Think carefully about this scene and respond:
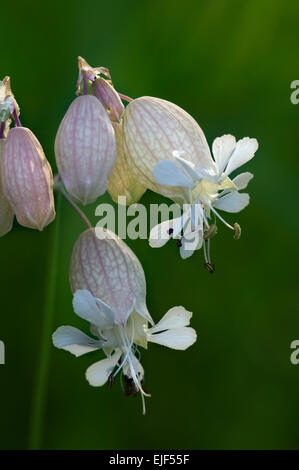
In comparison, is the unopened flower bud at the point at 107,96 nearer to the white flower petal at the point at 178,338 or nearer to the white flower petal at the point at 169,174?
the white flower petal at the point at 169,174

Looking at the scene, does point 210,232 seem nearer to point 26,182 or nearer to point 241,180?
point 241,180

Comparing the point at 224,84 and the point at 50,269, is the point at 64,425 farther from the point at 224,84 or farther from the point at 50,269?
the point at 224,84

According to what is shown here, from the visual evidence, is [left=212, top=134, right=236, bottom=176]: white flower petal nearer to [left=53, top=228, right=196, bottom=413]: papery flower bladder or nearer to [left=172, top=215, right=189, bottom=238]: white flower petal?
[left=172, top=215, right=189, bottom=238]: white flower petal

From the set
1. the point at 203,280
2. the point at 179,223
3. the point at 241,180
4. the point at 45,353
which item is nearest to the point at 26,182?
the point at 179,223

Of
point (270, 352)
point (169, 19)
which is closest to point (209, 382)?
point (270, 352)

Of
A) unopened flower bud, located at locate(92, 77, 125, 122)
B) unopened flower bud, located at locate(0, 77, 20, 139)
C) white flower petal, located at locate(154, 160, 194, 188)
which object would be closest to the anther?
white flower petal, located at locate(154, 160, 194, 188)
